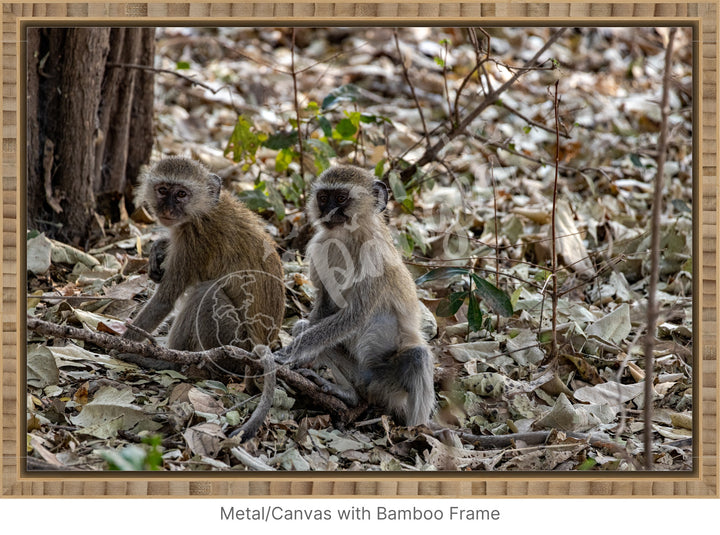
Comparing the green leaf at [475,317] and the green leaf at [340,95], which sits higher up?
the green leaf at [340,95]

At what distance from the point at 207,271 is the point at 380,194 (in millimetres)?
1461

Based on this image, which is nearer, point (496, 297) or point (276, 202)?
point (496, 297)

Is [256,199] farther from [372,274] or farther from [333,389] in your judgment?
[333,389]

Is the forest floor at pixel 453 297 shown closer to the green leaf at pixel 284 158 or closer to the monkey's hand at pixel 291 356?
the green leaf at pixel 284 158

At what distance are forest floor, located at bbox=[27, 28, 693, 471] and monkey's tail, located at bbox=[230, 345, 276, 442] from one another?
71mm

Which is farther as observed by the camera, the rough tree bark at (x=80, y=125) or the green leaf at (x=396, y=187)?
the green leaf at (x=396, y=187)

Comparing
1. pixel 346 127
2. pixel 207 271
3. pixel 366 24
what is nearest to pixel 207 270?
pixel 207 271

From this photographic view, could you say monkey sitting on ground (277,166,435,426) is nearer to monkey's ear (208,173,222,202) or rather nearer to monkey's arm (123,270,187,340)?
monkey's ear (208,173,222,202)

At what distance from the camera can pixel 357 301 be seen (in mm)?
5914

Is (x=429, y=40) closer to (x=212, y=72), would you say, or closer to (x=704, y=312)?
(x=212, y=72)

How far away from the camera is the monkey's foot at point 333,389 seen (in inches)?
222

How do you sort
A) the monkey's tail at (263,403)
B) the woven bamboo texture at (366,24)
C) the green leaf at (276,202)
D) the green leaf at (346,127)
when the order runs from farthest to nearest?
the green leaf at (276,202), the green leaf at (346,127), the monkey's tail at (263,403), the woven bamboo texture at (366,24)

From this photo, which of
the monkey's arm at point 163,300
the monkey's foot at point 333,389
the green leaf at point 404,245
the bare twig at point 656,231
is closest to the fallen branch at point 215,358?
the monkey's foot at point 333,389

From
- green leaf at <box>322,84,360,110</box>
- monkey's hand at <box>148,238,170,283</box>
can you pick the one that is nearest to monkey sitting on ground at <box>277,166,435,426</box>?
monkey's hand at <box>148,238,170,283</box>
